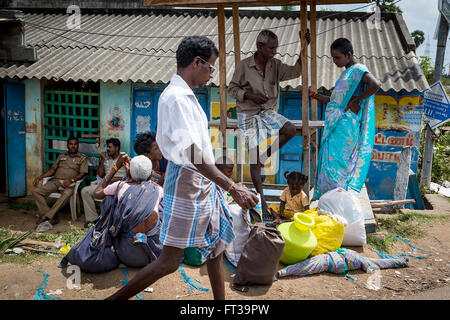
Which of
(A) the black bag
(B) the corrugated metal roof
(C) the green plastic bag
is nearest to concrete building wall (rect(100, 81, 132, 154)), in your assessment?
(B) the corrugated metal roof

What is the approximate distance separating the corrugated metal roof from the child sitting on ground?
239cm

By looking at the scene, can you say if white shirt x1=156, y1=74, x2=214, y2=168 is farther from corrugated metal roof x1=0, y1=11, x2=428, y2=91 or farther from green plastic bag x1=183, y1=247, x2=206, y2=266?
corrugated metal roof x1=0, y1=11, x2=428, y2=91

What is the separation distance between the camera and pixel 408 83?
6613 millimetres

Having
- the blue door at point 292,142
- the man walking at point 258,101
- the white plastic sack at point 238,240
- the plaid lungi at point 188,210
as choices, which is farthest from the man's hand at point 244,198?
the blue door at point 292,142

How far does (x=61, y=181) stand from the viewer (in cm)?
675

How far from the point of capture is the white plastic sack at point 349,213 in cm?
439

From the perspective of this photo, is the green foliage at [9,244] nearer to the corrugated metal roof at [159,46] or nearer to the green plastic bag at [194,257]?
the green plastic bag at [194,257]

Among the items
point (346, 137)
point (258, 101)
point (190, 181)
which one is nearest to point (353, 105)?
point (346, 137)

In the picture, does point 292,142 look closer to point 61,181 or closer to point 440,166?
point 61,181

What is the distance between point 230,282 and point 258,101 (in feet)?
6.67

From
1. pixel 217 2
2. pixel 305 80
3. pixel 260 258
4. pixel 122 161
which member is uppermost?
pixel 217 2
